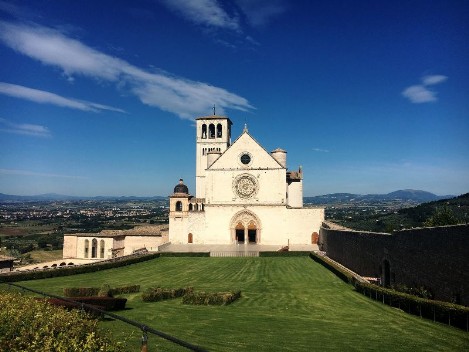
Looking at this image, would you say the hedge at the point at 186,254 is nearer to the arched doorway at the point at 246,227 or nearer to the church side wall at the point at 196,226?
the church side wall at the point at 196,226

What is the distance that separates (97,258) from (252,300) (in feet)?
110

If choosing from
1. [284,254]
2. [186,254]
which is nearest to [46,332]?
[186,254]

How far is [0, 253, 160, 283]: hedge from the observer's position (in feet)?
90.2

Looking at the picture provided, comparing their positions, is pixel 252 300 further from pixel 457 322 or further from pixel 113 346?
pixel 113 346

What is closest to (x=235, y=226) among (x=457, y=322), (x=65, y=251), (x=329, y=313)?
(x=65, y=251)

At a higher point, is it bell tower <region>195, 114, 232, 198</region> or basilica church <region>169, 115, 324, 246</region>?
bell tower <region>195, 114, 232, 198</region>

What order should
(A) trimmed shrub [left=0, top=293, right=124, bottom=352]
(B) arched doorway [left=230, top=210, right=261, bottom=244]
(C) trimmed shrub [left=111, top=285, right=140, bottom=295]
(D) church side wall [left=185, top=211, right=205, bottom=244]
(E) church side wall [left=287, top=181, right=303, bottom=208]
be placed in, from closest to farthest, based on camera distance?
(A) trimmed shrub [left=0, top=293, right=124, bottom=352], (C) trimmed shrub [left=111, top=285, right=140, bottom=295], (B) arched doorway [left=230, top=210, right=261, bottom=244], (D) church side wall [left=185, top=211, right=205, bottom=244], (E) church side wall [left=287, top=181, right=303, bottom=208]

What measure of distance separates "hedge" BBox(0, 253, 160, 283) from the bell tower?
21.3 metres

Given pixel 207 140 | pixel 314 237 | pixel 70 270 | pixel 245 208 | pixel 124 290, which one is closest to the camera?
pixel 124 290

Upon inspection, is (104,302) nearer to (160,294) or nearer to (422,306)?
(160,294)

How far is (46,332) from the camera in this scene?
Result: 6875mm

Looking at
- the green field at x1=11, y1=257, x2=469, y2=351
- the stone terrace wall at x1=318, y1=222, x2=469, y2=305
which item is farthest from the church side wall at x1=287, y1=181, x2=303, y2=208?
the stone terrace wall at x1=318, y1=222, x2=469, y2=305

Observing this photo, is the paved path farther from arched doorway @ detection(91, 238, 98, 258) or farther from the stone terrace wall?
the stone terrace wall

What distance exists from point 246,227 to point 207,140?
595 inches
